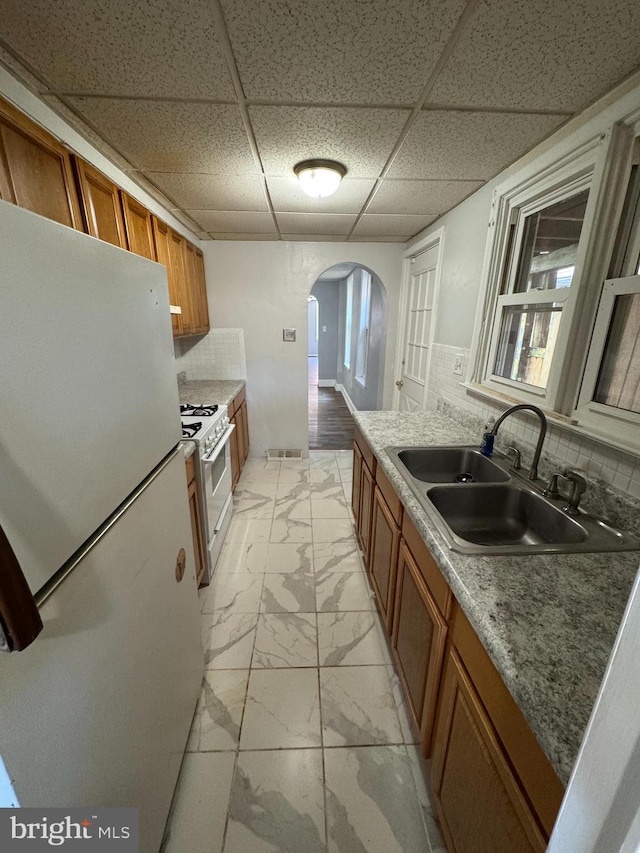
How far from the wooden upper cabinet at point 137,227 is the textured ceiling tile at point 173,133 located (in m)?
0.20

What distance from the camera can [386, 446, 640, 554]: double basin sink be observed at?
1.01m

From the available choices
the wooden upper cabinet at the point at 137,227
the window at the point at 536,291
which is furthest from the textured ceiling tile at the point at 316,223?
the window at the point at 536,291

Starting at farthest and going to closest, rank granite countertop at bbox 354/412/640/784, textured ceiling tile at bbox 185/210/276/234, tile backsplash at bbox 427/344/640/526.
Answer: textured ceiling tile at bbox 185/210/276/234 < tile backsplash at bbox 427/344/640/526 < granite countertop at bbox 354/412/640/784

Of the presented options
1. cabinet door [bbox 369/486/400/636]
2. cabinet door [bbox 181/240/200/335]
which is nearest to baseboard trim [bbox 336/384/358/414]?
cabinet door [bbox 181/240/200/335]

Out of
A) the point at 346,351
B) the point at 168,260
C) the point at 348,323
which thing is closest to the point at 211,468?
the point at 168,260

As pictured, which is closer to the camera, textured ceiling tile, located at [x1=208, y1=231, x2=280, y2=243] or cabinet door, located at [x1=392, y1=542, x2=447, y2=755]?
cabinet door, located at [x1=392, y1=542, x2=447, y2=755]

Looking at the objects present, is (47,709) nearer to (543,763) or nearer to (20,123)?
(543,763)

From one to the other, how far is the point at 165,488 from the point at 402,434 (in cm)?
132

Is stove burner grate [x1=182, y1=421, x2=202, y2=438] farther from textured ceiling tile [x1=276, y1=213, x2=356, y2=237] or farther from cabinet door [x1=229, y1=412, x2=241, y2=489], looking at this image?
textured ceiling tile [x1=276, y1=213, x2=356, y2=237]

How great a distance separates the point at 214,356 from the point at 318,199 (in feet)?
6.18

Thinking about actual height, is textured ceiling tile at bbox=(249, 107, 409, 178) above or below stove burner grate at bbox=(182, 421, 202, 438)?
above

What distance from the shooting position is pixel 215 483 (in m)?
2.29

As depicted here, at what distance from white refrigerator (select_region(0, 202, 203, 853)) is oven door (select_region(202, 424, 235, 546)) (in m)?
0.95

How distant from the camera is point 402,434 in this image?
196 centimetres
